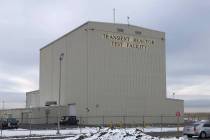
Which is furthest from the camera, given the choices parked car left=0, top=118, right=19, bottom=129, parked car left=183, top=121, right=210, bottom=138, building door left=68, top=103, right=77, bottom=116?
building door left=68, top=103, right=77, bottom=116

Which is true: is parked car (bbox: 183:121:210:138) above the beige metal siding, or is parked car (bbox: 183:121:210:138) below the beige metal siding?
below

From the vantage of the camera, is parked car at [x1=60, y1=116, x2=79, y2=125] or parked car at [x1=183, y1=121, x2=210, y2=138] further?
parked car at [x1=60, y1=116, x2=79, y2=125]

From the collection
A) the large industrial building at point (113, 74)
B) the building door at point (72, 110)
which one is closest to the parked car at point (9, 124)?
the building door at point (72, 110)

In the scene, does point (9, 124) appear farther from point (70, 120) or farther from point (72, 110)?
point (72, 110)

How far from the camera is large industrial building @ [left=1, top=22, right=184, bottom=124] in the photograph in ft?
246

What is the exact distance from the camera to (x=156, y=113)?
80.2 metres

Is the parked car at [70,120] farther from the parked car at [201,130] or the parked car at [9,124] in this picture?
the parked car at [201,130]

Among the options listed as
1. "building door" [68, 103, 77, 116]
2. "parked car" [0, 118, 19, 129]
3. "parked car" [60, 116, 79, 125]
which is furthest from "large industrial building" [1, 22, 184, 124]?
"parked car" [0, 118, 19, 129]

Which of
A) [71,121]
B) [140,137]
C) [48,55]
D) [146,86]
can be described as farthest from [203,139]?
[48,55]

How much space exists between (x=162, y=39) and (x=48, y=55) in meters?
25.9

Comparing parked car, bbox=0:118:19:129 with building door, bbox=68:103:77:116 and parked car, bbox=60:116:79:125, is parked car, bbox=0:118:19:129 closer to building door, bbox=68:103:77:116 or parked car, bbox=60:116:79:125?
parked car, bbox=60:116:79:125

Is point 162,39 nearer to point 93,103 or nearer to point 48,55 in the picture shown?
point 93,103

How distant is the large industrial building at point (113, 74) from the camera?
7506 centimetres

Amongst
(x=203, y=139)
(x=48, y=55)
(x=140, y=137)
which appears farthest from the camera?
(x=48, y=55)
